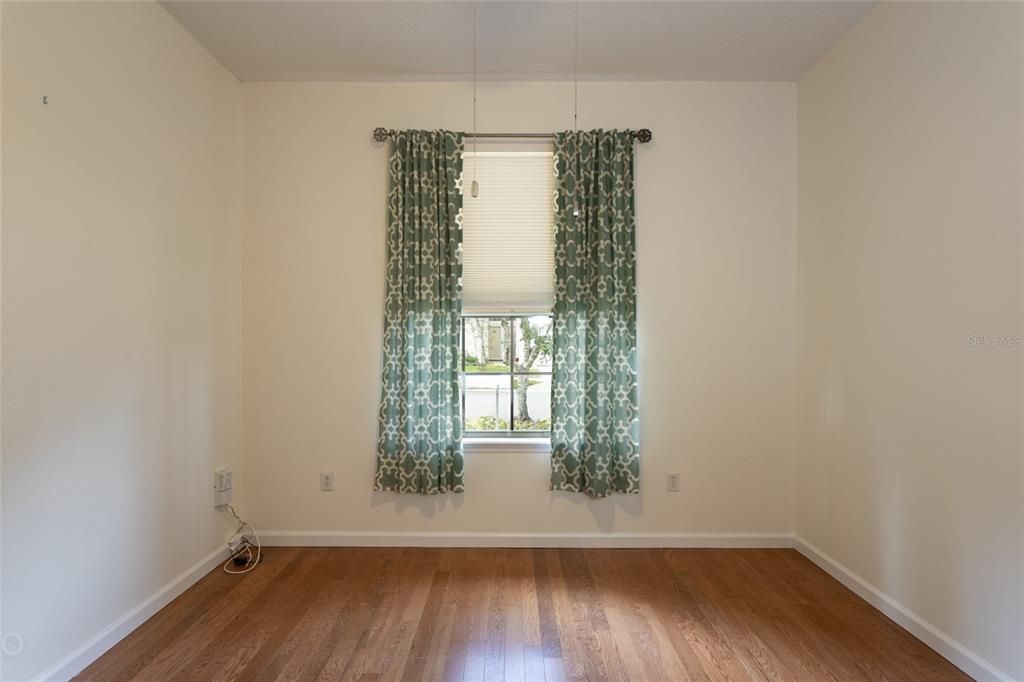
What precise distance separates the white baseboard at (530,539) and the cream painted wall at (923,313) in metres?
0.46

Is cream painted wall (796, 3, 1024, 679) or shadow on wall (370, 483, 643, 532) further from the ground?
cream painted wall (796, 3, 1024, 679)

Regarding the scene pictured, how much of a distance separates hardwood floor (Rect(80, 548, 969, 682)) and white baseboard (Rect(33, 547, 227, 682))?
0.14 ft

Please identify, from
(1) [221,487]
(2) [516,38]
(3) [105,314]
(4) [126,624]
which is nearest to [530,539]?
(1) [221,487]

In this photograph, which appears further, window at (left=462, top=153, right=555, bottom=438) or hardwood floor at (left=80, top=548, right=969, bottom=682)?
window at (left=462, top=153, right=555, bottom=438)

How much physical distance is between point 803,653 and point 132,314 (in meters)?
3.33

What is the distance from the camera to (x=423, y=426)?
10.2ft

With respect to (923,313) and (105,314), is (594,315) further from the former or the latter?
(105,314)

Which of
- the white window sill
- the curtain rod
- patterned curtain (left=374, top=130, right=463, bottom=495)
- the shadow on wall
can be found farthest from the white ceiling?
the shadow on wall

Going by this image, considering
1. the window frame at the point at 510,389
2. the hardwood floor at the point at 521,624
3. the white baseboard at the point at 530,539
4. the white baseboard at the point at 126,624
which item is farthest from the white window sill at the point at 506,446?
the white baseboard at the point at 126,624

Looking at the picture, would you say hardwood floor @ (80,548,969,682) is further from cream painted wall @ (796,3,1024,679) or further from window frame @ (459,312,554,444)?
window frame @ (459,312,554,444)

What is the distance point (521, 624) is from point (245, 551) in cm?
182

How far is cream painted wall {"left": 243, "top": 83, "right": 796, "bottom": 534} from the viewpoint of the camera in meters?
3.16

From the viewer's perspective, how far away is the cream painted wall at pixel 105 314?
5.82 feet

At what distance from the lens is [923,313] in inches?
86.0
